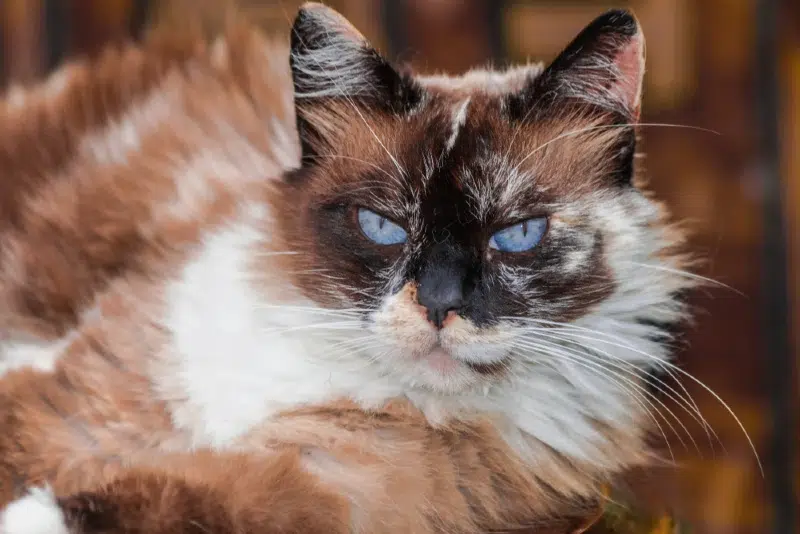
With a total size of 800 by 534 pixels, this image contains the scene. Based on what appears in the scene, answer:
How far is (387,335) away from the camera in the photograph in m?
0.95

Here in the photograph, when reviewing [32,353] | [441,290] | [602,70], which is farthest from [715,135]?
[32,353]

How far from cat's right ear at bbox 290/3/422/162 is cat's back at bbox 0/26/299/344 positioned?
0.21 metres

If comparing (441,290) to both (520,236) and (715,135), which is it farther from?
(715,135)

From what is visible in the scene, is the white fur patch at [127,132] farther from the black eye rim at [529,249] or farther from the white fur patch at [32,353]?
the black eye rim at [529,249]

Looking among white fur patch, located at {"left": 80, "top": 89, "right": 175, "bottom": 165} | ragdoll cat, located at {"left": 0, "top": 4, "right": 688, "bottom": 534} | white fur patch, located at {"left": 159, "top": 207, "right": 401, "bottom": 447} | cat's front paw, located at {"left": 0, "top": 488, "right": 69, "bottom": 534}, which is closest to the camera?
cat's front paw, located at {"left": 0, "top": 488, "right": 69, "bottom": 534}

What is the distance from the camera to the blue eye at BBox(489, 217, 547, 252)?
97cm

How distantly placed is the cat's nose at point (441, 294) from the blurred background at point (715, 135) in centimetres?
114

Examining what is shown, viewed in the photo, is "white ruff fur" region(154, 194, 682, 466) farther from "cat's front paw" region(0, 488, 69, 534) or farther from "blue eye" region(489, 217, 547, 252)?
"cat's front paw" region(0, 488, 69, 534)

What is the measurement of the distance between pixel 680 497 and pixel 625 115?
1306 mm

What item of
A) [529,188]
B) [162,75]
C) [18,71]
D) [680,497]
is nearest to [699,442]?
[680,497]

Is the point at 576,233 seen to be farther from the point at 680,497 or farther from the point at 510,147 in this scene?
the point at 680,497

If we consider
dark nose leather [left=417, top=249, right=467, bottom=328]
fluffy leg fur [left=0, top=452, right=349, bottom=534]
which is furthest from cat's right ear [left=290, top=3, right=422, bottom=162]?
fluffy leg fur [left=0, top=452, right=349, bottom=534]

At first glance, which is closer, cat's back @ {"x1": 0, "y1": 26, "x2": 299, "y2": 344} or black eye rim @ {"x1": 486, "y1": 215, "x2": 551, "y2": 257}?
black eye rim @ {"x1": 486, "y1": 215, "x2": 551, "y2": 257}

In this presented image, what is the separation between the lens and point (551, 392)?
3.46ft
